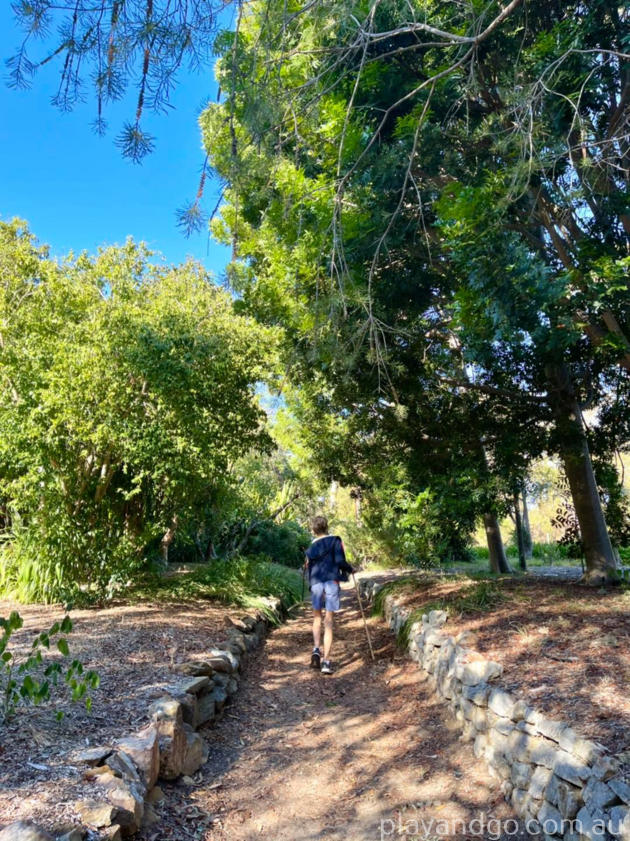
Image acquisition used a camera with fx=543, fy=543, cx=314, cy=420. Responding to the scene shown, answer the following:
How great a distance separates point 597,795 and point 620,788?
0.12 metres

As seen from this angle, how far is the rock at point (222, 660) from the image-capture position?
452cm

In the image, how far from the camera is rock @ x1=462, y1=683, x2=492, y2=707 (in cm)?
347

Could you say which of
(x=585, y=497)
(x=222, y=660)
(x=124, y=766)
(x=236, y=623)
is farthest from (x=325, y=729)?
(x=585, y=497)

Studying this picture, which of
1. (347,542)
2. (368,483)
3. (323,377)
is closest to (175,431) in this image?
(323,377)

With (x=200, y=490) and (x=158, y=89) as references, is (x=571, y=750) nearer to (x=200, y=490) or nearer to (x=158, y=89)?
(x=158, y=89)

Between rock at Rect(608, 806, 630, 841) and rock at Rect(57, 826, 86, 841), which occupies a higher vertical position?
rock at Rect(57, 826, 86, 841)

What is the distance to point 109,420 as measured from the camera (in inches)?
236

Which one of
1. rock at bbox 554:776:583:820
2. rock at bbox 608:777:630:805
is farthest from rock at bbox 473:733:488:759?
rock at bbox 608:777:630:805

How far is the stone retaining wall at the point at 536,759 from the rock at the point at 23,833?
2.12 metres

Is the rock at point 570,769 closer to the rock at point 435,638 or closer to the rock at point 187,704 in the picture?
the rock at point 435,638

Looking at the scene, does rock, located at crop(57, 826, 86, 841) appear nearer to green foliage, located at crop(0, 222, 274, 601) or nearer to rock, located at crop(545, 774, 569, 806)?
rock, located at crop(545, 774, 569, 806)

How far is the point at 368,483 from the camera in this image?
25.8ft

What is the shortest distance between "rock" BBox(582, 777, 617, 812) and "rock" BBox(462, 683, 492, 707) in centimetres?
109

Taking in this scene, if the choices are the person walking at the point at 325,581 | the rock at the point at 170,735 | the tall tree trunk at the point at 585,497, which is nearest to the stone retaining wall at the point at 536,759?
the person walking at the point at 325,581
